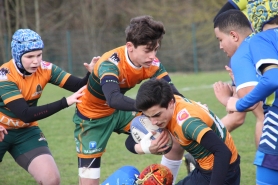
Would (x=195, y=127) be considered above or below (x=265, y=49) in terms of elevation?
below

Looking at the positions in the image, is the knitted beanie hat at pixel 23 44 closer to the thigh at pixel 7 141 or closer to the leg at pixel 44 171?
the thigh at pixel 7 141

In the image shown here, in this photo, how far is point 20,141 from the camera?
5.10 m

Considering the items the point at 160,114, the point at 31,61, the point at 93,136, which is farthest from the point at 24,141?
the point at 160,114

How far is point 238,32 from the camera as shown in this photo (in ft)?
13.3

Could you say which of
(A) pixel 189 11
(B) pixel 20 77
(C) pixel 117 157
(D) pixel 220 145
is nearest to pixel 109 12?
(A) pixel 189 11

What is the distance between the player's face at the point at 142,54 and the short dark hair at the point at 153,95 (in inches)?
31.2

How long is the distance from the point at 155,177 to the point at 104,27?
21.7m

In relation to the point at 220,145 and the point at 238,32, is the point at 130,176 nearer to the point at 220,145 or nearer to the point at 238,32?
the point at 220,145

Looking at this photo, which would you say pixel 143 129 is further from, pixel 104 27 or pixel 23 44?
pixel 104 27

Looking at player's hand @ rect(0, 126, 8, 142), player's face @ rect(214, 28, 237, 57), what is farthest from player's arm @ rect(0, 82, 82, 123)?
player's face @ rect(214, 28, 237, 57)

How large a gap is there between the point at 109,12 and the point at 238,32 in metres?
21.9

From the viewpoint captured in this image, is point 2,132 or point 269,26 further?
point 2,132

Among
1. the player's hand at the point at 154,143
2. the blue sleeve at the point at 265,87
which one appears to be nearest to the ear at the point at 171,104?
the player's hand at the point at 154,143

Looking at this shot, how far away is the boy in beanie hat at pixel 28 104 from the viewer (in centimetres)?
487
